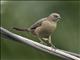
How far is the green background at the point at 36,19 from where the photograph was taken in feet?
9.37

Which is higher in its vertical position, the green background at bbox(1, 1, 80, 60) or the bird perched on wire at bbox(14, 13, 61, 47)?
the bird perched on wire at bbox(14, 13, 61, 47)

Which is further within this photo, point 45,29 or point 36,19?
point 36,19

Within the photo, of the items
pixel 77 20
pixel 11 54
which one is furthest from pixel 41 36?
pixel 77 20

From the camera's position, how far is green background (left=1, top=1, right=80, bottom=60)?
286 centimetres

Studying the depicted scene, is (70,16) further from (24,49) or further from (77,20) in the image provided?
(24,49)

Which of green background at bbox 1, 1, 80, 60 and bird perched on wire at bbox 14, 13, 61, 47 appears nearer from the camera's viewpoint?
bird perched on wire at bbox 14, 13, 61, 47

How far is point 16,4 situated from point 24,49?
443 mm

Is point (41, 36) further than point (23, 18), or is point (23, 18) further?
point (23, 18)

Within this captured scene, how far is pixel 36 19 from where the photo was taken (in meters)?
2.98

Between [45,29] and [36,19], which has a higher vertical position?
[45,29]

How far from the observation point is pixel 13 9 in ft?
10.0

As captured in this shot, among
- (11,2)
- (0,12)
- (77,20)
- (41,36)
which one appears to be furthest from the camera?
(77,20)

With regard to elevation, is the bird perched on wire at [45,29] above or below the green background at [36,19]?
above

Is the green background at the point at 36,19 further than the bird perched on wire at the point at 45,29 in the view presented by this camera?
Yes
